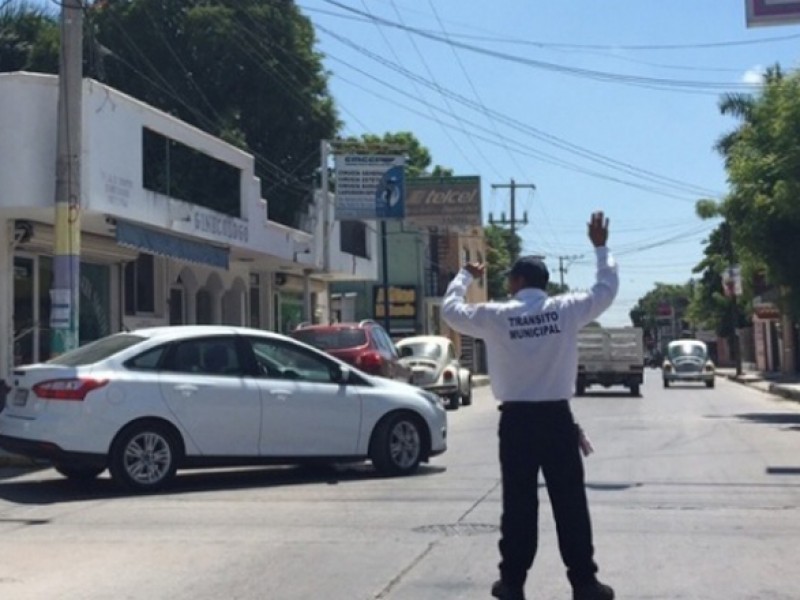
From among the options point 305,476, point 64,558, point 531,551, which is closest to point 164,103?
point 305,476

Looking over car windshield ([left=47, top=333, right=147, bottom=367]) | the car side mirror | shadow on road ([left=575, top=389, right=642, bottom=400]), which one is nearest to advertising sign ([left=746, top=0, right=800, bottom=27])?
the car side mirror

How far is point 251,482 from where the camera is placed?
12664 mm

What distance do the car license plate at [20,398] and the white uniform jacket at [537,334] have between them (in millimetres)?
7007

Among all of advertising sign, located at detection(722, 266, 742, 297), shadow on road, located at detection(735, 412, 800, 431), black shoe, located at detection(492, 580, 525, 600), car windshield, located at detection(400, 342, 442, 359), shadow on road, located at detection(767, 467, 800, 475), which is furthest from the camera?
advertising sign, located at detection(722, 266, 742, 297)

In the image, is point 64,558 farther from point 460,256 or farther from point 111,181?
point 460,256

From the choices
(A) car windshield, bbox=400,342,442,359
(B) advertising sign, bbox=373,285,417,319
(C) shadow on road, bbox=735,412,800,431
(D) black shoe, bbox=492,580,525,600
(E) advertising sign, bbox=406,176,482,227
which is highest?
(E) advertising sign, bbox=406,176,482,227

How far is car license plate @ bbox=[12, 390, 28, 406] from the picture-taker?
11.8 metres

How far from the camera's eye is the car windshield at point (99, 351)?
469 inches

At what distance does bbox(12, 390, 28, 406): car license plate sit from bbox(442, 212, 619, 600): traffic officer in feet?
23.2

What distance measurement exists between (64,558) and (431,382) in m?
19.0

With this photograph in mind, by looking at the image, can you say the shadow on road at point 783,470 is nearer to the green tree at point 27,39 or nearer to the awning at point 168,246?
the awning at point 168,246

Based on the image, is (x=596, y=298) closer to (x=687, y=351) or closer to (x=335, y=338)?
(x=335, y=338)

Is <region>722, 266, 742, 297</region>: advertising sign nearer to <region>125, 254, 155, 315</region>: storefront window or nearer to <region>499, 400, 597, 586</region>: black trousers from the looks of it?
<region>125, 254, 155, 315</region>: storefront window

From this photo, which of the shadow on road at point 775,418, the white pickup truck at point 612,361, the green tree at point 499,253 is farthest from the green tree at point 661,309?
the shadow on road at point 775,418
